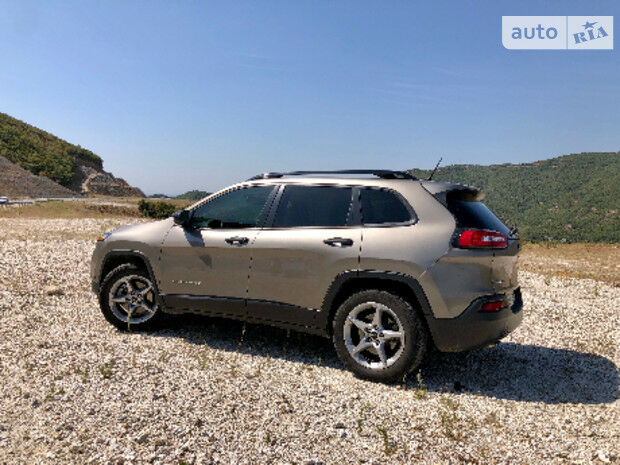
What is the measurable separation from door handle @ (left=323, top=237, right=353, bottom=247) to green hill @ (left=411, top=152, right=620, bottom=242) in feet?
120

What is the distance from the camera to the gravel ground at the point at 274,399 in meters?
3.00

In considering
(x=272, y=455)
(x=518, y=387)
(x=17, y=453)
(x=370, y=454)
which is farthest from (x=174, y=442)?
(x=518, y=387)

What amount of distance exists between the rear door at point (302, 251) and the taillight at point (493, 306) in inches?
45.0

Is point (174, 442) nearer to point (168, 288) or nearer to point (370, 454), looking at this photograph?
point (370, 454)

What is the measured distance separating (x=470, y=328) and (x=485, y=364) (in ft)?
4.39

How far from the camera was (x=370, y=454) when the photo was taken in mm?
2979

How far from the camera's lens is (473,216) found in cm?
393

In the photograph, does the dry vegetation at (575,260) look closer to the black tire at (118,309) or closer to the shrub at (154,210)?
the black tire at (118,309)

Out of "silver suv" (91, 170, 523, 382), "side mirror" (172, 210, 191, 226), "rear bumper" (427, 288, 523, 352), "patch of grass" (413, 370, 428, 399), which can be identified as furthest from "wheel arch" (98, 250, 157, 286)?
"rear bumper" (427, 288, 523, 352)

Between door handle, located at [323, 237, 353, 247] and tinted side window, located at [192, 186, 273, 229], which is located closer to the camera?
door handle, located at [323, 237, 353, 247]

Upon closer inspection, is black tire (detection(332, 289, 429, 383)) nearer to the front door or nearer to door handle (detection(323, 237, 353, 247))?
door handle (detection(323, 237, 353, 247))

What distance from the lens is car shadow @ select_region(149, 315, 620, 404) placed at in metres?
4.12

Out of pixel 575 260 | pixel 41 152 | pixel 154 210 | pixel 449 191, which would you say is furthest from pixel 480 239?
pixel 41 152

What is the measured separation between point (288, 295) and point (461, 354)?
86.4 inches
